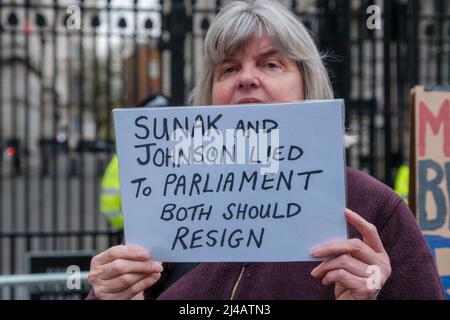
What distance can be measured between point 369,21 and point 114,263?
2.82m

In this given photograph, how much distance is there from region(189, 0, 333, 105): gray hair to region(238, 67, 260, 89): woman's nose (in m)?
0.10

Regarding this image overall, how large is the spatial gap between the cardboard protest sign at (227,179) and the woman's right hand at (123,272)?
44 mm

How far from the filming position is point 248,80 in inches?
66.0

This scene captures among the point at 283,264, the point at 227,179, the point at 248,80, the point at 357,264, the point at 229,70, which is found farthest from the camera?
the point at 229,70

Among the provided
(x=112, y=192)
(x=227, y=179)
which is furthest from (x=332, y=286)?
(x=112, y=192)

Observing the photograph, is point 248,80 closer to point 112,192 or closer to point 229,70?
point 229,70

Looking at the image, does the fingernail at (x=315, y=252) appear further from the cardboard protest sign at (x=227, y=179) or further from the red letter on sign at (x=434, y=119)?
the red letter on sign at (x=434, y=119)

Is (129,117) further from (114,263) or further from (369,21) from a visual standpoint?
(369,21)

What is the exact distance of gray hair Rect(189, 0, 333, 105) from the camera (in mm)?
1738

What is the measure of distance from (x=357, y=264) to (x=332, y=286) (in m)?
0.20

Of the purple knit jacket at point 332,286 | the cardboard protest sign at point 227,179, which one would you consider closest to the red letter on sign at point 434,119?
the purple knit jacket at point 332,286

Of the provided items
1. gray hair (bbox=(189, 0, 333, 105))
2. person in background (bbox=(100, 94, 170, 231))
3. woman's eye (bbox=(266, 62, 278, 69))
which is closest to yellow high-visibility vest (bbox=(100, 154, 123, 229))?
person in background (bbox=(100, 94, 170, 231))

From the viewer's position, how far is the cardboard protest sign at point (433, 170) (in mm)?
2098
